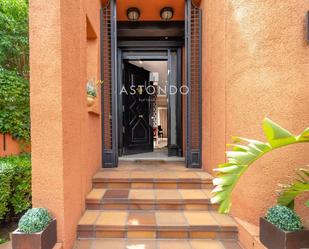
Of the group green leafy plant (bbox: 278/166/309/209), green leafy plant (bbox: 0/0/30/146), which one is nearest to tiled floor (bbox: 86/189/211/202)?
green leafy plant (bbox: 278/166/309/209)

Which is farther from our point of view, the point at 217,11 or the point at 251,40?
the point at 217,11

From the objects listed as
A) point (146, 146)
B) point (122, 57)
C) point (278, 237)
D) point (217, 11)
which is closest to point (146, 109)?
point (146, 146)

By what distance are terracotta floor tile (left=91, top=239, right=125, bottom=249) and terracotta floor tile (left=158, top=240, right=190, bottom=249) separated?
1.29 feet

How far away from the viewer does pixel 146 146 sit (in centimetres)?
550

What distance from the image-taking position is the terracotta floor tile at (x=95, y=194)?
265 cm

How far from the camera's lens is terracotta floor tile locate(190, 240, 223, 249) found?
7.02ft

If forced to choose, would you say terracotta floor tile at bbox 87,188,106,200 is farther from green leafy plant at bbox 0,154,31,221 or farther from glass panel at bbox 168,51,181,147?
glass panel at bbox 168,51,181,147

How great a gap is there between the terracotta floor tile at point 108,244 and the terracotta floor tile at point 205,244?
718mm

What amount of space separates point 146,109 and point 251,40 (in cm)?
368

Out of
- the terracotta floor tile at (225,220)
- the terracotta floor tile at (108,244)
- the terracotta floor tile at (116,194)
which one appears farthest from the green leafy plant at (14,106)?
the terracotta floor tile at (225,220)

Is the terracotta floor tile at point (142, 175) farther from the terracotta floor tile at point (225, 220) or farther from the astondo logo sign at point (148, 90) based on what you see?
the astondo logo sign at point (148, 90)

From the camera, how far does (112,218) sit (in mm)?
2420

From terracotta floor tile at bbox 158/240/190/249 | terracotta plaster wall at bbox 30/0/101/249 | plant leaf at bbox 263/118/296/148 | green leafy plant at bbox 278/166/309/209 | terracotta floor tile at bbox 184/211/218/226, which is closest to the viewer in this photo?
plant leaf at bbox 263/118/296/148

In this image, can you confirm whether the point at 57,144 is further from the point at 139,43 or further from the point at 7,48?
the point at 139,43
